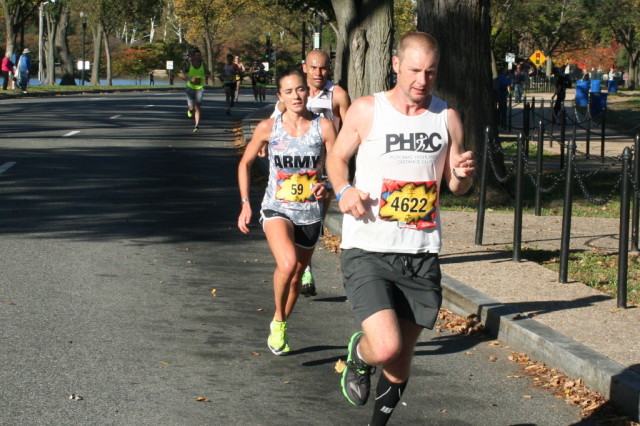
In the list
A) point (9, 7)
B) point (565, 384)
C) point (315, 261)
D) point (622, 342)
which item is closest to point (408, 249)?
point (565, 384)

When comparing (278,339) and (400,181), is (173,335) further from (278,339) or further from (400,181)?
(400,181)

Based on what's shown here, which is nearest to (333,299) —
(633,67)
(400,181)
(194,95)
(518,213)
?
(518,213)

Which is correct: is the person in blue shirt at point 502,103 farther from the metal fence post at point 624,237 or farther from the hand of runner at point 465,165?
the hand of runner at point 465,165

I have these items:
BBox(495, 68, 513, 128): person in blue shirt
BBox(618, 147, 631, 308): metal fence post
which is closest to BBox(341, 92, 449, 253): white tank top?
Result: BBox(618, 147, 631, 308): metal fence post

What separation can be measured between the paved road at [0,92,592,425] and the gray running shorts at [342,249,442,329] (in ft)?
2.88

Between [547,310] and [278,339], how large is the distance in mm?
2139

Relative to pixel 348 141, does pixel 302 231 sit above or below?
below

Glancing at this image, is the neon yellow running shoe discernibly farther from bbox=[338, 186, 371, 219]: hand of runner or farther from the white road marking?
the white road marking

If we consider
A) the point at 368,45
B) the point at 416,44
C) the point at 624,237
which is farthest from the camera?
the point at 368,45

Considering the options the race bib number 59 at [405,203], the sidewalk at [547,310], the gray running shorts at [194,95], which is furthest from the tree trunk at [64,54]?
the race bib number 59 at [405,203]

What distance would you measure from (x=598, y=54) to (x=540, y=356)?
119 meters

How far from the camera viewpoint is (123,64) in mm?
96688

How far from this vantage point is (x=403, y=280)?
505 cm

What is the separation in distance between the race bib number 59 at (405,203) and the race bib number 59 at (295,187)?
2076 millimetres
